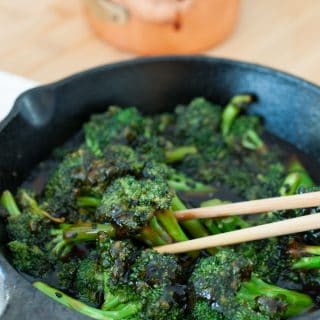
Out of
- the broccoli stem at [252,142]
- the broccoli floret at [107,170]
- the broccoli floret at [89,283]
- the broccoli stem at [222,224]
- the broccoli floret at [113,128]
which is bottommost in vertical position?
the broccoli stem at [252,142]

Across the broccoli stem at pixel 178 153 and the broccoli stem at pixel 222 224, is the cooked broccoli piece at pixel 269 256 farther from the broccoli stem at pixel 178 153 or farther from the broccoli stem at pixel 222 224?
the broccoli stem at pixel 178 153

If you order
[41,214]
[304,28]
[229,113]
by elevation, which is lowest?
[304,28]

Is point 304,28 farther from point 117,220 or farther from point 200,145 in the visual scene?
point 117,220

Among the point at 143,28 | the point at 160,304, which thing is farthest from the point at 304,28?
the point at 160,304

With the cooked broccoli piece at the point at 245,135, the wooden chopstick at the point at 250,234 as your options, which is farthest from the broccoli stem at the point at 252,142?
the wooden chopstick at the point at 250,234

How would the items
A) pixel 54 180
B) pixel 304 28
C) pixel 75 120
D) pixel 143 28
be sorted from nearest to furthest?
pixel 54 180
pixel 75 120
pixel 143 28
pixel 304 28

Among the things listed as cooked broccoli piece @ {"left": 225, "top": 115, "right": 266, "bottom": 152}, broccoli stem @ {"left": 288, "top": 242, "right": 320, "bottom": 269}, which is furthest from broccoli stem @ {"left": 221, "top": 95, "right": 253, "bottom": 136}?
broccoli stem @ {"left": 288, "top": 242, "right": 320, "bottom": 269}
